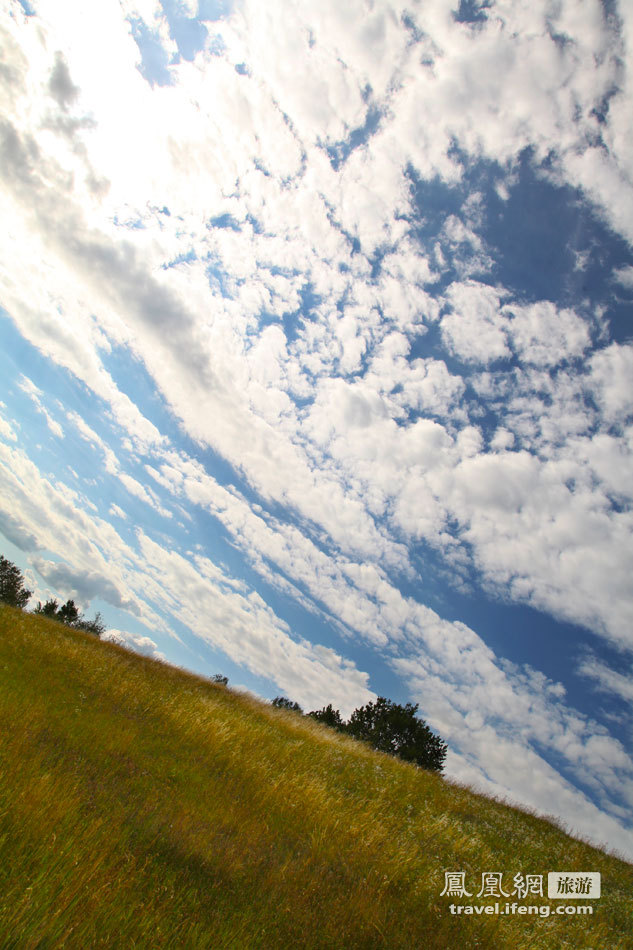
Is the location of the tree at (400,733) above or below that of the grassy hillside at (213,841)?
above

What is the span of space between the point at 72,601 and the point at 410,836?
6930 centimetres

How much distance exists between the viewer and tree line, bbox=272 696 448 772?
37188 millimetres

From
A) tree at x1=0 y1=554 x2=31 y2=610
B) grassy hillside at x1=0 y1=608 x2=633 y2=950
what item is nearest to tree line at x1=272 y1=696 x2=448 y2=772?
grassy hillside at x1=0 y1=608 x2=633 y2=950

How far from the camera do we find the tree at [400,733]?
37.2m

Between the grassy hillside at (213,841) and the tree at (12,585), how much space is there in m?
65.5

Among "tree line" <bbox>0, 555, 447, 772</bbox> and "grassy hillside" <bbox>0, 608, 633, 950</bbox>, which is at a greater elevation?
"tree line" <bbox>0, 555, 447, 772</bbox>

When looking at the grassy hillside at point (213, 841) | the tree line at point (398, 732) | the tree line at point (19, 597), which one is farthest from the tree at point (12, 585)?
the grassy hillside at point (213, 841)

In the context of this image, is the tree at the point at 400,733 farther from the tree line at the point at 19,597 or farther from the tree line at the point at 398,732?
the tree line at the point at 19,597

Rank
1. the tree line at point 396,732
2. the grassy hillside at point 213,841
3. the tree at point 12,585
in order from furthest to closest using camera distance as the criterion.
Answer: the tree at point 12,585 < the tree line at point 396,732 < the grassy hillside at point 213,841

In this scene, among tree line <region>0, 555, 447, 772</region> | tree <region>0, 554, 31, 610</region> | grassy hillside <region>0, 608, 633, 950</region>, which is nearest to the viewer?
grassy hillside <region>0, 608, 633, 950</region>

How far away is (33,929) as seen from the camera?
2.90 metres

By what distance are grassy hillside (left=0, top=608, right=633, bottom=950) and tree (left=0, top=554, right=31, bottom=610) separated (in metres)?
65.5

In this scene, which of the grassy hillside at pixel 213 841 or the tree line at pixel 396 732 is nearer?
the grassy hillside at pixel 213 841

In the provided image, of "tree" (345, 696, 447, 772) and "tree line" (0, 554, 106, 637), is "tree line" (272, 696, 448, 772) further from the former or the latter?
"tree line" (0, 554, 106, 637)
